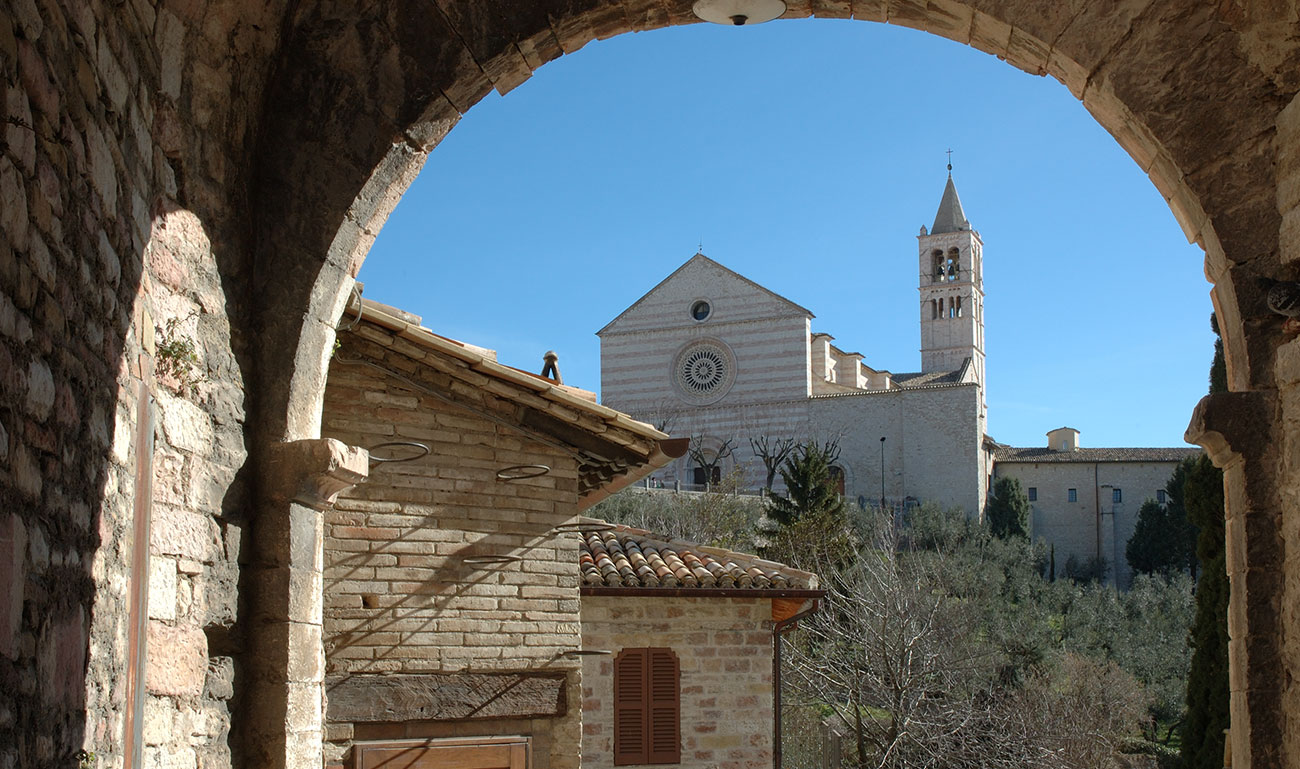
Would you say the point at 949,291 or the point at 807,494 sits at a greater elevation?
the point at 949,291

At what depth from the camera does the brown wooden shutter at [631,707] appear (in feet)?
39.2

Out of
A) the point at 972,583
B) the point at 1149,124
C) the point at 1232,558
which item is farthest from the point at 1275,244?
the point at 972,583

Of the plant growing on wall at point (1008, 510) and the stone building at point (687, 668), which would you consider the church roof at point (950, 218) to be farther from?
the stone building at point (687, 668)

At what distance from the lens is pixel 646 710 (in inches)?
472

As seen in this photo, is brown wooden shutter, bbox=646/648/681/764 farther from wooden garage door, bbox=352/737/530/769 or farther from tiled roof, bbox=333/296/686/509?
wooden garage door, bbox=352/737/530/769

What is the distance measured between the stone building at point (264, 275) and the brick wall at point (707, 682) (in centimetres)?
796

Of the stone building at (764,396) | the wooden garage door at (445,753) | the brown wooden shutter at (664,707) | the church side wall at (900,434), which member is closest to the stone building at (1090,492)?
the stone building at (764,396)

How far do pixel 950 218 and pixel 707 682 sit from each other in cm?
6248

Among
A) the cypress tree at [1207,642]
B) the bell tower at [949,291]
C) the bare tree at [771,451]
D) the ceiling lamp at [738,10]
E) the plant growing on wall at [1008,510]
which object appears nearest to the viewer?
the ceiling lamp at [738,10]

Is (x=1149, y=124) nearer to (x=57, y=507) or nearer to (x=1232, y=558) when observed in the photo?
(x=1232, y=558)

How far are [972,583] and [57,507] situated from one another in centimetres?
3216

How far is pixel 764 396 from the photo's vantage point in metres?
55.8

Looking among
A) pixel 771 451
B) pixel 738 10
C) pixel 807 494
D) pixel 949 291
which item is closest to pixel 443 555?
pixel 738 10

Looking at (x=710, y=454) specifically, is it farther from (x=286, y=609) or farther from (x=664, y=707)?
(x=286, y=609)
